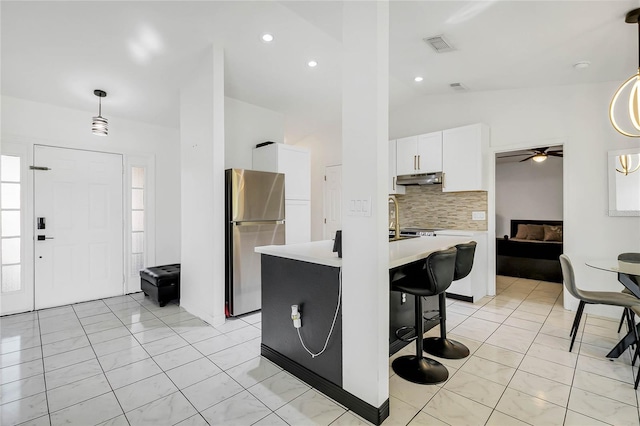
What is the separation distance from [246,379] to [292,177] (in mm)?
2885

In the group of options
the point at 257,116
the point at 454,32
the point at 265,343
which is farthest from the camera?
the point at 257,116

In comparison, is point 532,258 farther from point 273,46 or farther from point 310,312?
point 273,46

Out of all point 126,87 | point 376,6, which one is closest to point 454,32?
point 376,6

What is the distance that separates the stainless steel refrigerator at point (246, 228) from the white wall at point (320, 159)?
2516 millimetres

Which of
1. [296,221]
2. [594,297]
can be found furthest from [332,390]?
[296,221]

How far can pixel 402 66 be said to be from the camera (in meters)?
3.77

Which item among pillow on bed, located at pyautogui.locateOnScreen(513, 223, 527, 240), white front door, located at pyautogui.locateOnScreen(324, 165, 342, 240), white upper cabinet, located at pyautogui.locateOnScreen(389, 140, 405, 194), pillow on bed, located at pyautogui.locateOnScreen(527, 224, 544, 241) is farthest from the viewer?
pillow on bed, located at pyautogui.locateOnScreen(513, 223, 527, 240)

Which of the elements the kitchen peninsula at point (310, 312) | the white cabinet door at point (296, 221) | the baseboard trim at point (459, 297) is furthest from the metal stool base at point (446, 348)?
the white cabinet door at point (296, 221)

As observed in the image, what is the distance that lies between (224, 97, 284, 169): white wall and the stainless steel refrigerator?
97 centimetres

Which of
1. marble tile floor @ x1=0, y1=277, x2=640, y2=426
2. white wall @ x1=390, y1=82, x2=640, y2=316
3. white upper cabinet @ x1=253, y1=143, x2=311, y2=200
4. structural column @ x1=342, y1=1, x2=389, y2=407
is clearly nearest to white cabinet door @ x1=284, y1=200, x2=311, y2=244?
white upper cabinet @ x1=253, y1=143, x2=311, y2=200

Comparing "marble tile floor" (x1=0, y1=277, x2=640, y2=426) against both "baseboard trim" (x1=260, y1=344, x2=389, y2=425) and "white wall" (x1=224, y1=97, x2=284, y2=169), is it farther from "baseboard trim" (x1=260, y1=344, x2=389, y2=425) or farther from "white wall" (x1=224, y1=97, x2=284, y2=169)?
"white wall" (x1=224, y1=97, x2=284, y2=169)

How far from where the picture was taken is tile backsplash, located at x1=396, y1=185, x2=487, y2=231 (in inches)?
183

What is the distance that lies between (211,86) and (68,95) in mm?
2006

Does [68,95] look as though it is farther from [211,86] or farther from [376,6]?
[376,6]
